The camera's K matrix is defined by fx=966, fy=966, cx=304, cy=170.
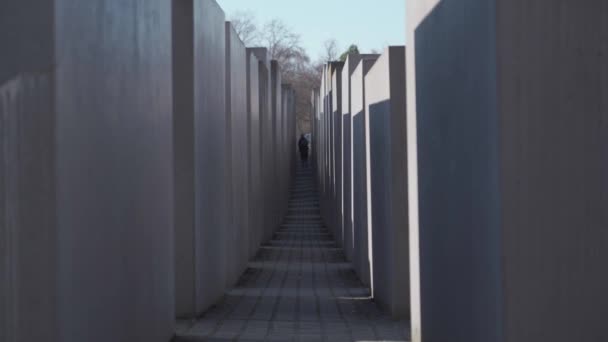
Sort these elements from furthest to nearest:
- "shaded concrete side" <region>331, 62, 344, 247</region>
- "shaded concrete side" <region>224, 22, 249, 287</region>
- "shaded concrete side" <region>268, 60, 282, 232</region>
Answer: "shaded concrete side" <region>268, 60, 282, 232</region> → "shaded concrete side" <region>331, 62, 344, 247</region> → "shaded concrete side" <region>224, 22, 249, 287</region>

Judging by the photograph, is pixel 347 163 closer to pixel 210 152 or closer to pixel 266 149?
pixel 266 149

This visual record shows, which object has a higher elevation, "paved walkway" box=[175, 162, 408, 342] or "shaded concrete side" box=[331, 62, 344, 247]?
"shaded concrete side" box=[331, 62, 344, 247]

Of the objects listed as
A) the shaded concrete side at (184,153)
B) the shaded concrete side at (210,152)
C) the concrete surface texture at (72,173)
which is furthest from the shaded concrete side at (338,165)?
the concrete surface texture at (72,173)

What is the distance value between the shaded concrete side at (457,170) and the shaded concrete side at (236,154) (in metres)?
5.30

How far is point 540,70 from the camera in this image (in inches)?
168

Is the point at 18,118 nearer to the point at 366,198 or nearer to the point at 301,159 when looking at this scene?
the point at 366,198

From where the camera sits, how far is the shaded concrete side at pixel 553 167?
421cm

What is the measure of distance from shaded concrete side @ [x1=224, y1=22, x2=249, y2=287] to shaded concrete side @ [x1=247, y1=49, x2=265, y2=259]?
703 millimetres

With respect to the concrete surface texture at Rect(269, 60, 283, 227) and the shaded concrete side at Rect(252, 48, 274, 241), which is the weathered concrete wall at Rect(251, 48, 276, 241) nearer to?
the shaded concrete side at Rect(252, 48, 274, 241)

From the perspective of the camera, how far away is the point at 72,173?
4.49 m

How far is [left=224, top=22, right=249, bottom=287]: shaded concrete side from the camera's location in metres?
12.1

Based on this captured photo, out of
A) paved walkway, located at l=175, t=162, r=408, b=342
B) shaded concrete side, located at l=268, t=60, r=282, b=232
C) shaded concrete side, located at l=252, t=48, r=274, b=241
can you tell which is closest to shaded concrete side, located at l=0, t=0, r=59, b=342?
paved walkway, located at l=175, t=162, r=408, b=342

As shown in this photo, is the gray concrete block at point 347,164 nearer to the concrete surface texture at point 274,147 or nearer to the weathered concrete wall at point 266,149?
the weathered concrete wall at point 266,149

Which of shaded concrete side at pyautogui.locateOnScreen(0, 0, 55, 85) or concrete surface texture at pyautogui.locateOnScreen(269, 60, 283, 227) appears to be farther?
concrete surface texture at pyautogui.locateOnScreen(269, 60, 283, 227)
